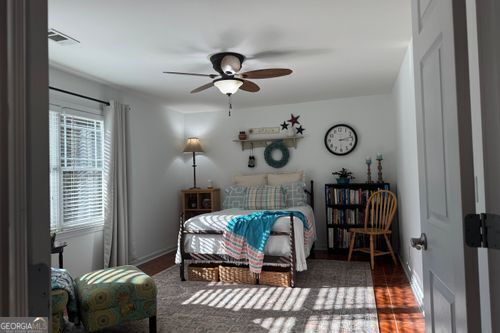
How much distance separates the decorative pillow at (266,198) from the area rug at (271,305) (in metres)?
1.10

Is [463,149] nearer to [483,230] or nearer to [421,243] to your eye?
[483,230]

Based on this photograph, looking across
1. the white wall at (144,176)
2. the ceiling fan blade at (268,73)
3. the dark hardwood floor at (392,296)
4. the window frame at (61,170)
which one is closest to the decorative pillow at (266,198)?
the dark hardwood floor at (392,296)

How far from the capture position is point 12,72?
0.65 meters

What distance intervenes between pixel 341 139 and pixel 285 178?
1.09 meters

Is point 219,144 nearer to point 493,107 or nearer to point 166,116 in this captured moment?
point 166,116

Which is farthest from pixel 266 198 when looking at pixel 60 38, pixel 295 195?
pixel 60 38

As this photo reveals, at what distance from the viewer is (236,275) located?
3746mm

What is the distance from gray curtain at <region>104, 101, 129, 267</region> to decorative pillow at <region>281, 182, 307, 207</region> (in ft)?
7.38

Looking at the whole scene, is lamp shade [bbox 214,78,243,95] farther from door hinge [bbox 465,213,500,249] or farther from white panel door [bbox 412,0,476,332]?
door hinge [bbox 465,213,500,249]

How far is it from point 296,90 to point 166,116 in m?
2.25

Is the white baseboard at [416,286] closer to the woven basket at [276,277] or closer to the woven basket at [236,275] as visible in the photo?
the woven basket at [276,277]

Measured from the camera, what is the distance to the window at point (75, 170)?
3.49 metres

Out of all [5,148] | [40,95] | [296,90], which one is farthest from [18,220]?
[296,90]

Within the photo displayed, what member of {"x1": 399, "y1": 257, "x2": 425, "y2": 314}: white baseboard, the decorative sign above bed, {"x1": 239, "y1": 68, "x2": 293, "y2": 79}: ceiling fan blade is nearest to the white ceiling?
{"x1": 239, "y1": 68, "x2": 293, "y2": 79}: ceiling fan blade
